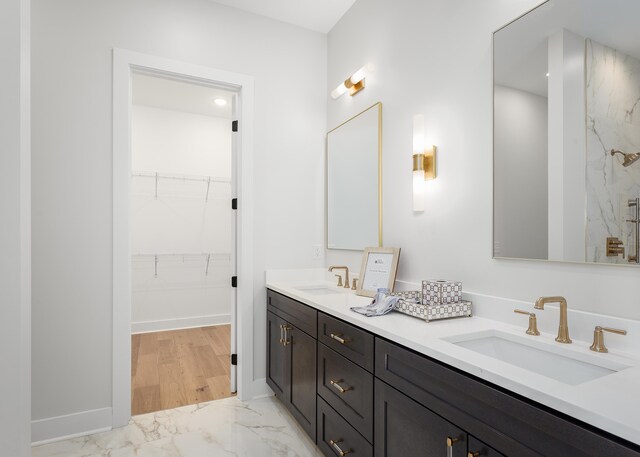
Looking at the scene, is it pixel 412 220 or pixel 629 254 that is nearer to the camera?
pixel 629 254

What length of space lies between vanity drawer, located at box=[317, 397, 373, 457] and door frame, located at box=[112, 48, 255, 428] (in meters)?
0.93

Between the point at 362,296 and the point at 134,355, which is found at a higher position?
the point at 362,296

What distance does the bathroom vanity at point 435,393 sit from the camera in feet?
2.46

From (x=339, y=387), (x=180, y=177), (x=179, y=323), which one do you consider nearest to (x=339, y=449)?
(x=339, y=387)

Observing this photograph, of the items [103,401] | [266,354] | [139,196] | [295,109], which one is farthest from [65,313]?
[139,196]

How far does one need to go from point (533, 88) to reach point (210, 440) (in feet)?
7.92

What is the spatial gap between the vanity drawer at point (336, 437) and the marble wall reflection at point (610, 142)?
112 cm

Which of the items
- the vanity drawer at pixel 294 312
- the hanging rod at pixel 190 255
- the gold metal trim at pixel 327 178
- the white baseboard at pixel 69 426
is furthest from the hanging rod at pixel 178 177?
the white baseboard at pixel 69 426

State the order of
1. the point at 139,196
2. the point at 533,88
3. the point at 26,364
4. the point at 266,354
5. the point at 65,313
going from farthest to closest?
the point at 139,196, the point at 266,354, the point at 65,313, the point at 26,364, the point at 533,88

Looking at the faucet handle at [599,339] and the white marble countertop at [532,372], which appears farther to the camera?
the faucet handle at [599,339]

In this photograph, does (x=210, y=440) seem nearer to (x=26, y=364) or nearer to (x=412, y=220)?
(x=26, y=364)

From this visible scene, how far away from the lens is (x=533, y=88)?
4.49ft

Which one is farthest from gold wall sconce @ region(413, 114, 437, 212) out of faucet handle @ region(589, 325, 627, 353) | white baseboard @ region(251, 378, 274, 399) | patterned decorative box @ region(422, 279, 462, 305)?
white baseboard @ region(251, 378, 274, 399)

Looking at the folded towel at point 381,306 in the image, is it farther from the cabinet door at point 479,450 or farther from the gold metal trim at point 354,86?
the gold metal trim at point 354,86
